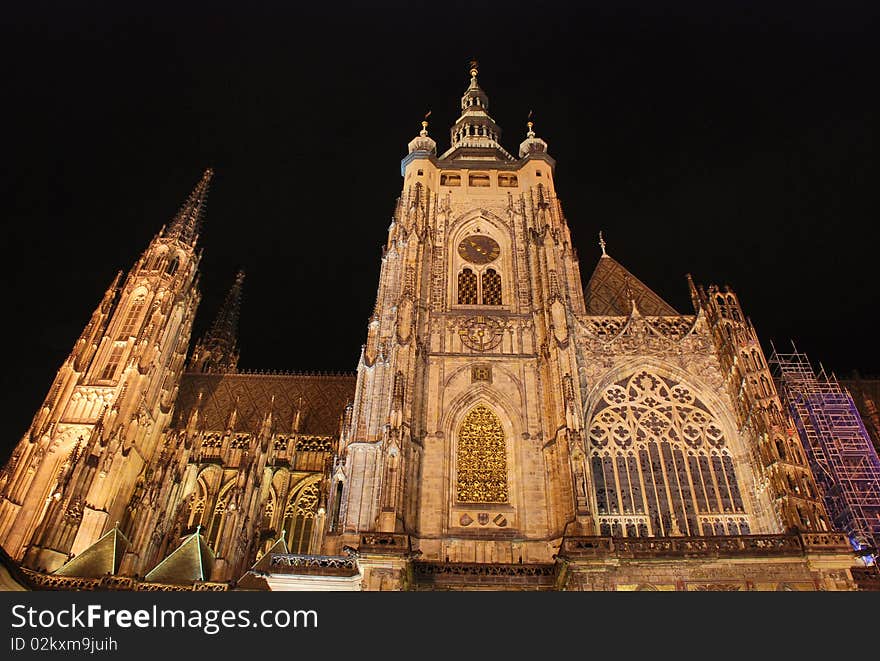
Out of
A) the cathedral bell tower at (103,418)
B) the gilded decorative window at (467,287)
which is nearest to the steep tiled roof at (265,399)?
the cathedral bell tower at (103,418)

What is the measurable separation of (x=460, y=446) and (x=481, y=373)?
11.0ft

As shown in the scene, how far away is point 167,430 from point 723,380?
28.2m

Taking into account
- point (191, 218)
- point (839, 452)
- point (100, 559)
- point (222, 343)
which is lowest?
point (100, 559)

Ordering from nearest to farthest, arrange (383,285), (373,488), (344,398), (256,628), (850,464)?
(256,628)
(373,488)
(850,464)
(383,285)
(344,398)

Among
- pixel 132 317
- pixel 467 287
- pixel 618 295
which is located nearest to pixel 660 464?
pixel 618 295

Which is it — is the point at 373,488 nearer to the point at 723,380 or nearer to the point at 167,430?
the point at 723,380

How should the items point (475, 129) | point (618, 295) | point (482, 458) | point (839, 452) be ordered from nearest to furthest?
point (482, 458) < point (839, 452) < point (618, 295) < point (475, 129)

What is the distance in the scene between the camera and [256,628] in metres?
9.66

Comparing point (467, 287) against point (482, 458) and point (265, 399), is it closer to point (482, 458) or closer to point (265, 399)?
point (482, 458)

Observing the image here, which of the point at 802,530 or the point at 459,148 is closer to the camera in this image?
the point at 802,530

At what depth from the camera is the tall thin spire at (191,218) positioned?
42.8m

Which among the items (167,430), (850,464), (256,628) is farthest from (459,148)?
(256,628)

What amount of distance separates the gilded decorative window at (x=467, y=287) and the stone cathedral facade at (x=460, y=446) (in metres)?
0.13

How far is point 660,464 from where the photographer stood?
955 inches
